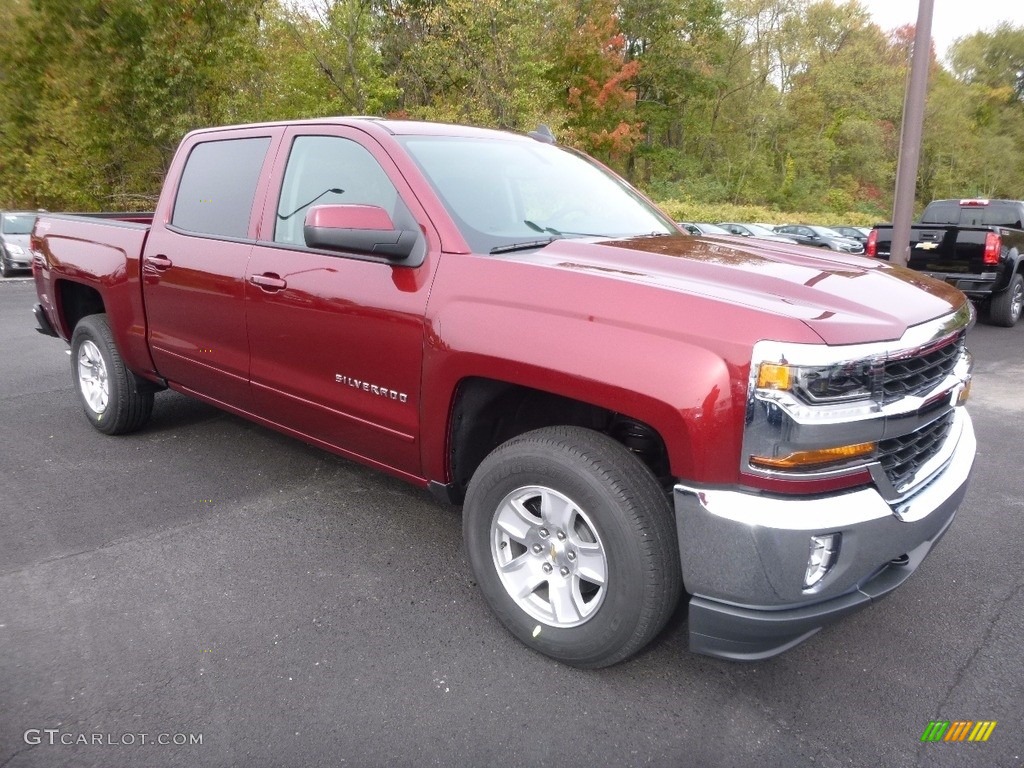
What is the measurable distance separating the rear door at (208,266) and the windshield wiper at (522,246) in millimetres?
1413

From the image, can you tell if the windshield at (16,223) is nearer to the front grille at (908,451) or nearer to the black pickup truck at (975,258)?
the black pickup truck at (975,258)

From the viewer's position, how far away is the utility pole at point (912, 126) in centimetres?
740

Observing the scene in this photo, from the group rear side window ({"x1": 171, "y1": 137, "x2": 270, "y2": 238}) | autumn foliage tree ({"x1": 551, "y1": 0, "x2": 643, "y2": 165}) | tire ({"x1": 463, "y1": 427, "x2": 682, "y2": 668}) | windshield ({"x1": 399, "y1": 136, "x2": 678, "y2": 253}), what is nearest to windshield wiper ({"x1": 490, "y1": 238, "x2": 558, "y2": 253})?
windshield ({"x1": 399, "y1": 136, "x2": 678, "y2": 253})

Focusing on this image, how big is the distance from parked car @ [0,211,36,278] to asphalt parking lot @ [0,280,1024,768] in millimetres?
15080

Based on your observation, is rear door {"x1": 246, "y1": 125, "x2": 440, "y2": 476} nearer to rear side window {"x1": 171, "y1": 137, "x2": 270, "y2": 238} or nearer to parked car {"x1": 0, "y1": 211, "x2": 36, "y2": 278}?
rear side window {"x1": 171, "y1": 137, "x2": 270, "y2": 238}

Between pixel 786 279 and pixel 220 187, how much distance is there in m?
2.97

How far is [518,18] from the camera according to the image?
2164 centimetres

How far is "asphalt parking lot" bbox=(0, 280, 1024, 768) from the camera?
2.35 m

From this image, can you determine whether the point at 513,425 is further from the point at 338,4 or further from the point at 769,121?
the point at 769,121

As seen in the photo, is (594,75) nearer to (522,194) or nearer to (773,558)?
(522,194)

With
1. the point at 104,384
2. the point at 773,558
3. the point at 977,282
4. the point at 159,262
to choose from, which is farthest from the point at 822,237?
the point at 773,558

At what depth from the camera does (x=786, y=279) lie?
8.48 ft

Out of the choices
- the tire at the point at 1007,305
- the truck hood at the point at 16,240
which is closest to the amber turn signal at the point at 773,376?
the tire at the point at 1007,305

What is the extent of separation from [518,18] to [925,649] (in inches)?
863
